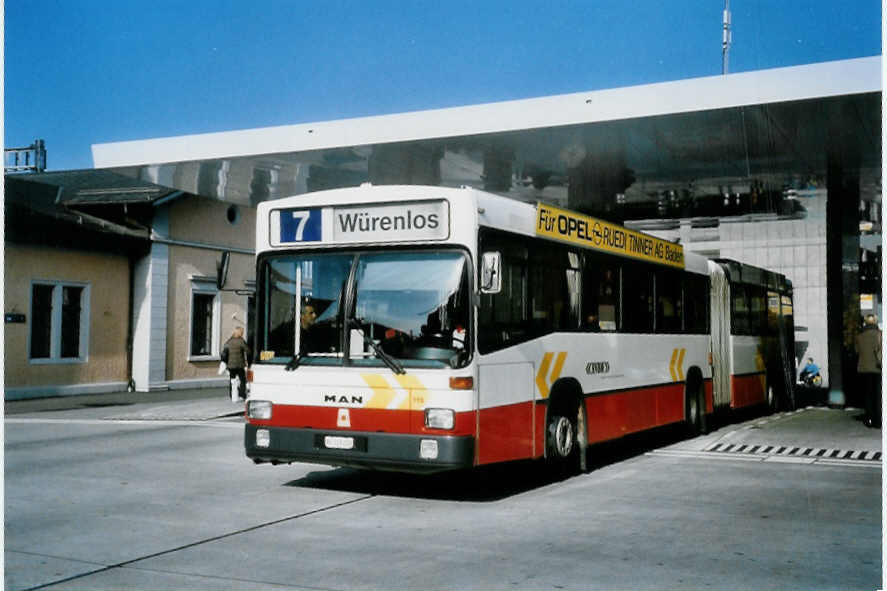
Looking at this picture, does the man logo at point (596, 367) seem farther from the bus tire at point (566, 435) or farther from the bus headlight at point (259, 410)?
the bus headlight at point (259, 410)

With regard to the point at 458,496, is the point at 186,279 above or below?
above

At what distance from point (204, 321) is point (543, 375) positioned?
69.6ft

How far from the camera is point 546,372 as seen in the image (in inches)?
413

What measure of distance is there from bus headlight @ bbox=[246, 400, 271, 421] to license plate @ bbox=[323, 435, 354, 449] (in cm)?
70

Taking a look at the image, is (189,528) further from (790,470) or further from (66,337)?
(66,337)

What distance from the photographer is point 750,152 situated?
1855 centimetres

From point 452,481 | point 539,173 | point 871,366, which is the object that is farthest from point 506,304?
point 539,173

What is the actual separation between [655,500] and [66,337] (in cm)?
1960

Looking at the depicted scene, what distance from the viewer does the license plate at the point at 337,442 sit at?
9.30 m

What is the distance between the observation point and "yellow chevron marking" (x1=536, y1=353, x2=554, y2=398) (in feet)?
33.9

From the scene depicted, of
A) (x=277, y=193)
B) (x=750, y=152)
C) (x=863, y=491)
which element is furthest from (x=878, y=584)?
(x=277, y=193)

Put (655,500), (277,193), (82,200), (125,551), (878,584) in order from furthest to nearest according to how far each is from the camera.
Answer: (82,200) → (277,193) → (655,500) → (125,551) → (878,584)

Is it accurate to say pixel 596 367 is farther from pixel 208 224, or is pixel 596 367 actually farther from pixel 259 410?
pixel 208 224

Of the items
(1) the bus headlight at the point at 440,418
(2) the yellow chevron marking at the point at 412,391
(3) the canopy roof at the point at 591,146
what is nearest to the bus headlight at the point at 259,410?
(2) the yellow chevron marking at the point at 412,391
